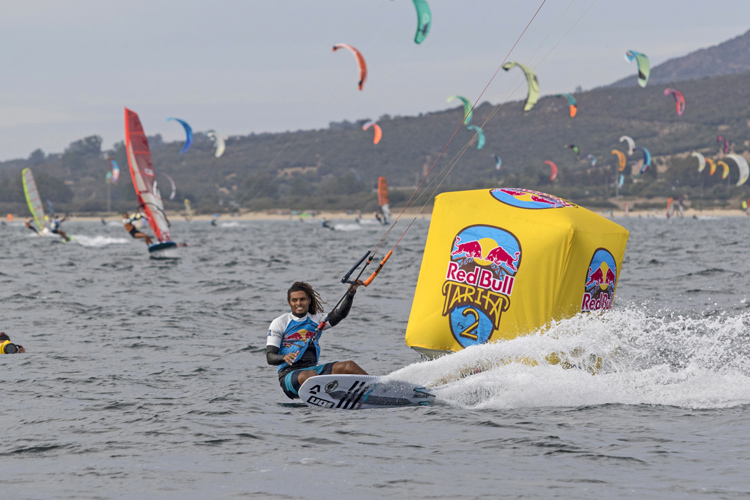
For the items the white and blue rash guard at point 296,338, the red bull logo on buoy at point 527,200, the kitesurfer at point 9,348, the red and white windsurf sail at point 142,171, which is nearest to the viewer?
the red bull logo on buoy at point 527,200

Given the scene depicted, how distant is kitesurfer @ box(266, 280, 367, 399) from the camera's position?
682cm

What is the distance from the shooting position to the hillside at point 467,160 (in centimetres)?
11094

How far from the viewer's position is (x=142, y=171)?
1034 inches

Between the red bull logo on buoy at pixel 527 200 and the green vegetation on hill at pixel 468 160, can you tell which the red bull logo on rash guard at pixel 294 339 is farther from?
the green vegetation on hill at pixel 468 160

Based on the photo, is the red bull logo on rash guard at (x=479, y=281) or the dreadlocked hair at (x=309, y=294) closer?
the red bull logo on rash guard at (x=479, y=281)

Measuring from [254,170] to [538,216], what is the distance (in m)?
Result: 143

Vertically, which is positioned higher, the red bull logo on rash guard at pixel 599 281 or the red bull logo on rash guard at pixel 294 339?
the red bull logo on rash guard at pixel 599 281

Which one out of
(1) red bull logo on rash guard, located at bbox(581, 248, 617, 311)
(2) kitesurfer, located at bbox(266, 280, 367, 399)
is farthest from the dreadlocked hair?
(1) red bull logo on rash guard, located at bbox(581, 248, 617, 311)

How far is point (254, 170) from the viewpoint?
147 m

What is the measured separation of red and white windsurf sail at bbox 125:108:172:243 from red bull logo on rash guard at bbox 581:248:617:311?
68.8 feet

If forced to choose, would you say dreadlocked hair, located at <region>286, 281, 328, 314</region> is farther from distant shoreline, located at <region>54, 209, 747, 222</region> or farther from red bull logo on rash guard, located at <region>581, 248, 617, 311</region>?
distant shoreline, located at <region>54, 209, 747, 222</region>

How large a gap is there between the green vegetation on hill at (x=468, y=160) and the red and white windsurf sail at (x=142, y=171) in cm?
7580

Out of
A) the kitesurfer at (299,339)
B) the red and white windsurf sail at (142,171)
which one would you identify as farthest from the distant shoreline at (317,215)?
the kitesurfer at (299,339)

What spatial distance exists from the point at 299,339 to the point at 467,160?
136347mm
